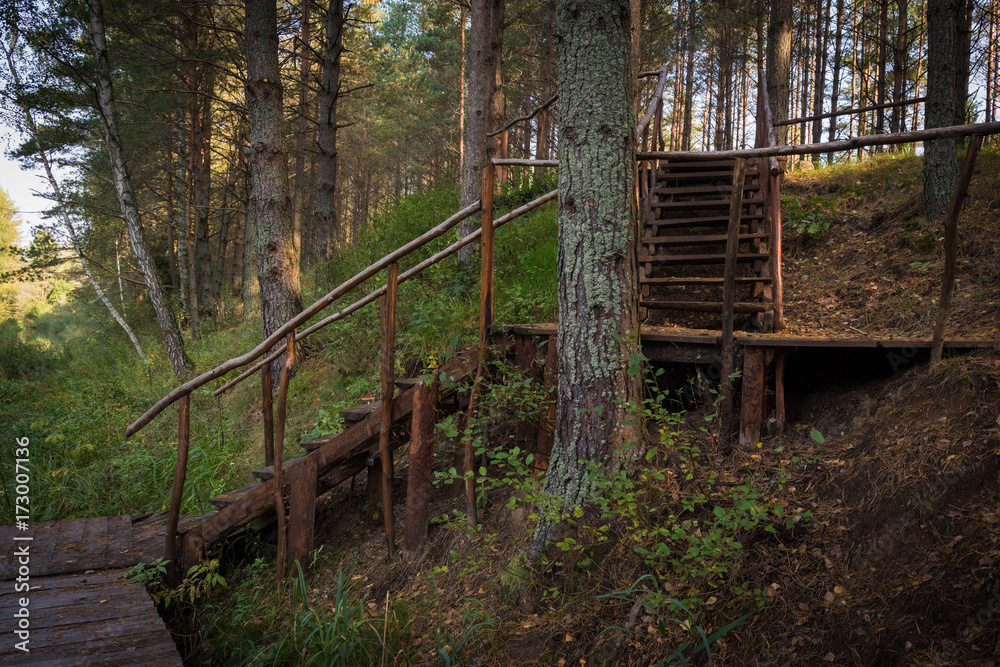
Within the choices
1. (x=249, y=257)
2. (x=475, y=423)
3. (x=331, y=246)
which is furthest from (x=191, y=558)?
(x=249, y=257)

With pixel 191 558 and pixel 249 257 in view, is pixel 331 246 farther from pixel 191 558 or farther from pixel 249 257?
pixel 191 558

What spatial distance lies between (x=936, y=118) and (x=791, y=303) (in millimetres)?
2589

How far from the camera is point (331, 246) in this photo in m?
9.91

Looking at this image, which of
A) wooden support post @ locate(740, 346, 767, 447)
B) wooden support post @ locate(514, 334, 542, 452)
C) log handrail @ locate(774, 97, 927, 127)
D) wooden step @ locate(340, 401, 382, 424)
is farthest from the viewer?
log handrail @ locate(774, 97, 927, 127)

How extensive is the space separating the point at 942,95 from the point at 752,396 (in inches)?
183

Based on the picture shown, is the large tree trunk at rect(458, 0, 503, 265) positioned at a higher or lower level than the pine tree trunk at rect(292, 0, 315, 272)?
lower

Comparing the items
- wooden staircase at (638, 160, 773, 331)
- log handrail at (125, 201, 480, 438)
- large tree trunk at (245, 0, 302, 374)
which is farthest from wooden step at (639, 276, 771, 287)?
large tree trunk at (245, 0, 302, 374)

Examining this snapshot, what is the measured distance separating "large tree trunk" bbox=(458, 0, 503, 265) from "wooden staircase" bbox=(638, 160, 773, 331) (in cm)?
218

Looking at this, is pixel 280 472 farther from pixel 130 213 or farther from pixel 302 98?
pixel 302 98

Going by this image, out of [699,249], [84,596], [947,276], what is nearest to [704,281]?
[947,276]

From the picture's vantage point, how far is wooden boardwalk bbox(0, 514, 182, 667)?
2938 millimetres

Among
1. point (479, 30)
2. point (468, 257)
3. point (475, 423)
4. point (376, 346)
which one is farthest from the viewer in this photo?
point (479, 30)

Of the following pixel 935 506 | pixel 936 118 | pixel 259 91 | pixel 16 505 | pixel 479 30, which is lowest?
pixel 16 505

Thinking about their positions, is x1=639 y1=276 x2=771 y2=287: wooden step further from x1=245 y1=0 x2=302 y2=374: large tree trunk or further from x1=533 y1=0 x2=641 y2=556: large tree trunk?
x1=245 y1=0 x2=302 y2=374: large tree trunk
